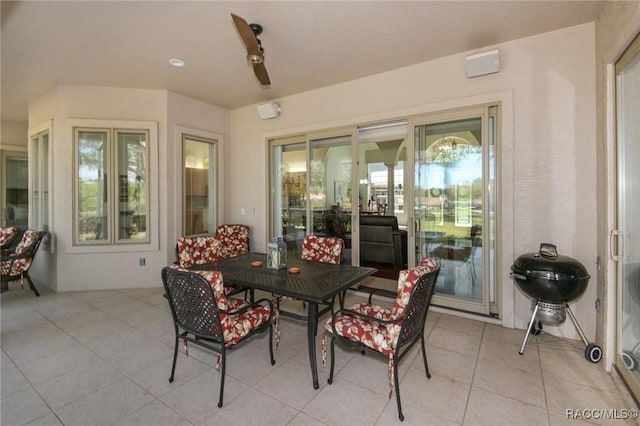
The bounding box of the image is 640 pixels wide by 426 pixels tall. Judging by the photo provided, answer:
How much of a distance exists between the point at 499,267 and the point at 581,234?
768mm

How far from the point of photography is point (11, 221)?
245 inches

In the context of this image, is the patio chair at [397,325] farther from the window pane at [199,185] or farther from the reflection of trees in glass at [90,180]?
the reflection of trees in glass at [90,180]

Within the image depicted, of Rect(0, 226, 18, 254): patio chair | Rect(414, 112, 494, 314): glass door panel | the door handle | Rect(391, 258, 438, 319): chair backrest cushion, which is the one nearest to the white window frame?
Rect(0, 226, 18, 254): patio chair

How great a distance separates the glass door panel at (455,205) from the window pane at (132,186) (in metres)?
4.05

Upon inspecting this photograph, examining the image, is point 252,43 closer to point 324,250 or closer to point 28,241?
point 324,250

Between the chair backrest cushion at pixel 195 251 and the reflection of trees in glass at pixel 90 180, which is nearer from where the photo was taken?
the chair backrest cushion at pixel 195 251

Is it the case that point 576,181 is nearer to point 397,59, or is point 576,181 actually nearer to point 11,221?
point 397,59

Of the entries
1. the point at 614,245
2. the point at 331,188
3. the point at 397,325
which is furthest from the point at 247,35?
the point at 614,245

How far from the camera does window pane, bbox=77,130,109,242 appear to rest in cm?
443

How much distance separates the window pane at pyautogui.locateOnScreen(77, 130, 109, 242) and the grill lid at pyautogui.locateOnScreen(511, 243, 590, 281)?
5.35m

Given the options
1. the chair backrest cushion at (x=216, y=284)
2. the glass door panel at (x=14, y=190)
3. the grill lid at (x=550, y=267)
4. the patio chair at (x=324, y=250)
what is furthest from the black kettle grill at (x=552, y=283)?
the glass door panel at (x=14, y=190)

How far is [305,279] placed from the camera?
2.38 meters

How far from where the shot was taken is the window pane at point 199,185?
16.2 ft

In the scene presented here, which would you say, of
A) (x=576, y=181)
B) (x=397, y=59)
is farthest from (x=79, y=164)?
(x=576, y=181)
